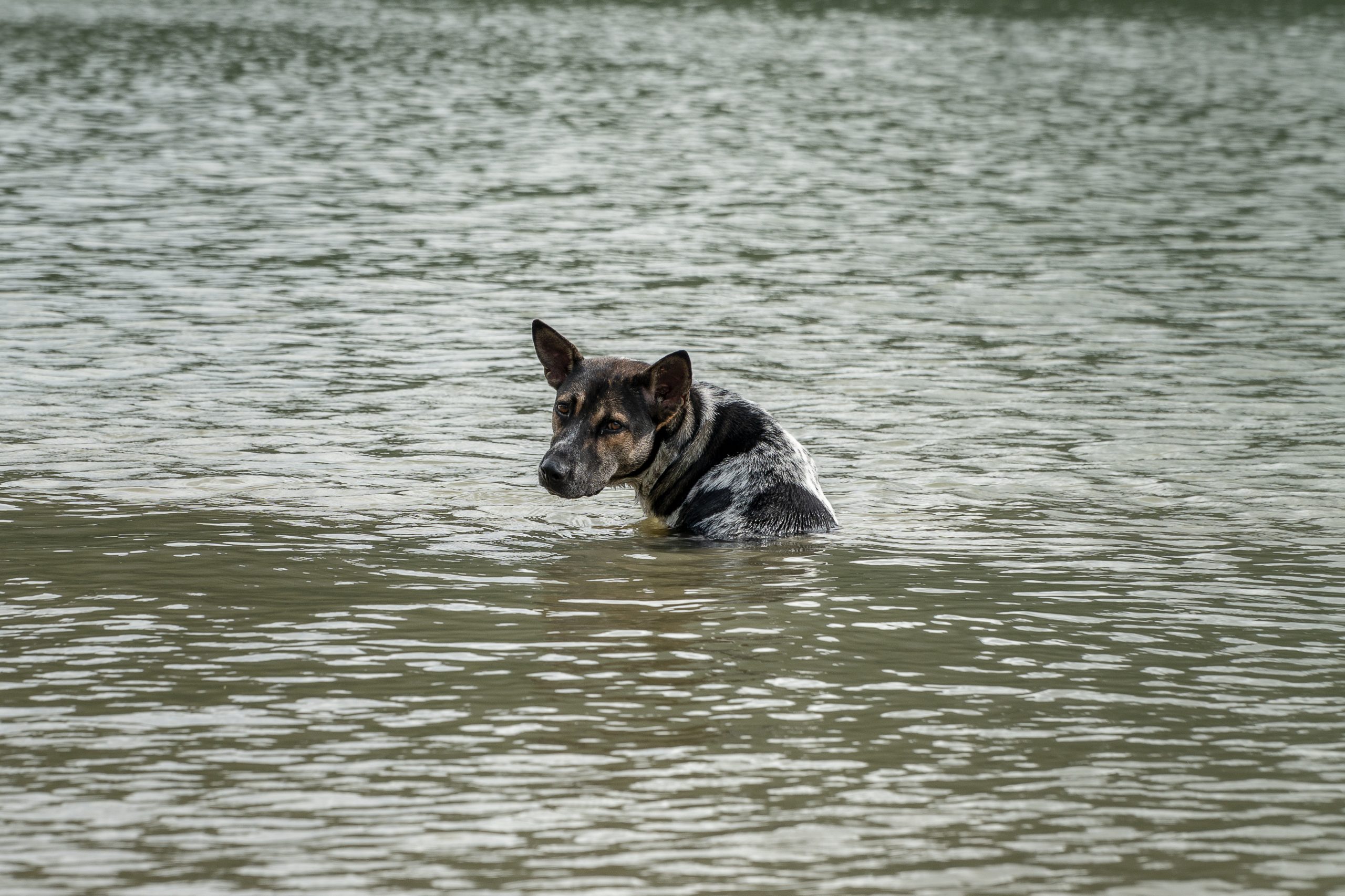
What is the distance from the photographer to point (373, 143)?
38.0 metres

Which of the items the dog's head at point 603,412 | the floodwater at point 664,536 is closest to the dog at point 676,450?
the dog's head at point 603,412

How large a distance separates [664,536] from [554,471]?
1.39 m

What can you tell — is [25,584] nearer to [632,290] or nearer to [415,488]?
[415,488]

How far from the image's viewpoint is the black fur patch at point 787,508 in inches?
527

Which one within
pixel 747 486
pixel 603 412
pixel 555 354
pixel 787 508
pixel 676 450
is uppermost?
pixel 555 354

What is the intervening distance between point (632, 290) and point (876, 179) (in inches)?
453

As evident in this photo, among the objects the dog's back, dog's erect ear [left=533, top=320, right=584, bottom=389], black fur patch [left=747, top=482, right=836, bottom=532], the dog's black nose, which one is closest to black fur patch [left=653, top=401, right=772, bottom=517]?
the dog's back

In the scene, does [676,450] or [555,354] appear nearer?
[555,354]

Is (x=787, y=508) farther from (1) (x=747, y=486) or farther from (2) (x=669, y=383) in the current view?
(2) (x=669, y=383)

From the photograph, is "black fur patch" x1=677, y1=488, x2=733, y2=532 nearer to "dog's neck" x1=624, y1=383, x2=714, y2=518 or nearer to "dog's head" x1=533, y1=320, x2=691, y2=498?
"dog's neck" x1=624, y1=383, x2=714, y2=518

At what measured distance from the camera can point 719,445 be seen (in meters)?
13.5

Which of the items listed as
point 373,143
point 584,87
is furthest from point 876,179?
point 584,87

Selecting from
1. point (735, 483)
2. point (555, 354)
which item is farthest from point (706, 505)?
point (555, 354)

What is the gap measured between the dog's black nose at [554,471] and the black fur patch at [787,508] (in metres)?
1.51
